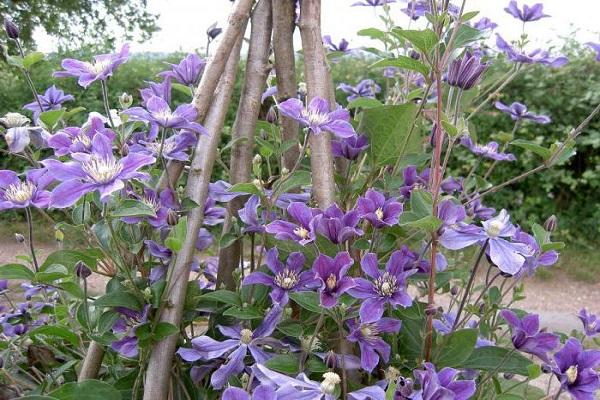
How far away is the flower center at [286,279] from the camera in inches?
26.1

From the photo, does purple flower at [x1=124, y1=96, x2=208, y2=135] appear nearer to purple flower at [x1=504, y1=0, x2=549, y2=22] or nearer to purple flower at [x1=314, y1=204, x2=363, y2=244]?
purple flower at [x1=314, y1=204, x2=363, y2=244]

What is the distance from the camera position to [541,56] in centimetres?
104

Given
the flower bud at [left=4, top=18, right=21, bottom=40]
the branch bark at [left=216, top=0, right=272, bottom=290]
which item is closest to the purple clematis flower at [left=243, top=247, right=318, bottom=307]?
the branch bark at [left=216, top=0, right=272, bottom=290]

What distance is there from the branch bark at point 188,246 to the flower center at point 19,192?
17 centimetres

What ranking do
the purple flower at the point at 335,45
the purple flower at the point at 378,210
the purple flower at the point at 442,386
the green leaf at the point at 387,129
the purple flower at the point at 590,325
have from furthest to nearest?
the purple flower at the point at 335,45 → the purple flower at the point at 590,325 → the green leaf at the point at 387,129 → the purple flower at the point at 378,210 → the purple flower at the point at 442,386

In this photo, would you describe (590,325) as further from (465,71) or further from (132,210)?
(132,210)

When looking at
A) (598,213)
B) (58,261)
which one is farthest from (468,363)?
(598,213)

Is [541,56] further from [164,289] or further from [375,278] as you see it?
[164,289]

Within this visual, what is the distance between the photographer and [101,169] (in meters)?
0.57

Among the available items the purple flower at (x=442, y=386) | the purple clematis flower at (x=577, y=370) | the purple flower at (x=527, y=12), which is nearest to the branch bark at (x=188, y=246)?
the purple flower at (x=442, y=386)

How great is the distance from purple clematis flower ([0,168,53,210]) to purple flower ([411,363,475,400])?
1.40ft

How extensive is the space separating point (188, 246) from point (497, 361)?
377 mm

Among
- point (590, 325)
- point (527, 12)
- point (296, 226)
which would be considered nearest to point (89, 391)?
point (296, 226)

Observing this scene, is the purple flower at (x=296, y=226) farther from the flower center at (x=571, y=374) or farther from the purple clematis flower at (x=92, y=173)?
the flower center at (x=571, y=374)
